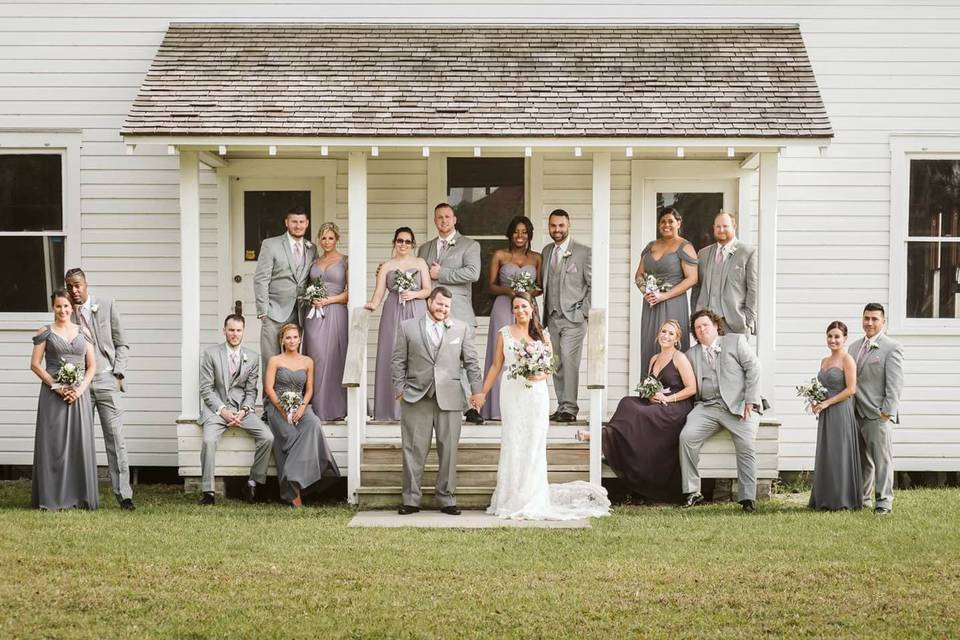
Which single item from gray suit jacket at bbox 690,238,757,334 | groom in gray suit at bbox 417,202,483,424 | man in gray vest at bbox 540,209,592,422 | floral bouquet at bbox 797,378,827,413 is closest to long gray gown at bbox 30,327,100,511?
groom in gray suit at bbox 417,202,483,424

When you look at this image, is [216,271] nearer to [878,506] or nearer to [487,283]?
[487,283]

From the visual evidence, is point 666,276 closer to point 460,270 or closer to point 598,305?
point 598,305

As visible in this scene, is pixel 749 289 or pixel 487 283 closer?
pixel 749 289

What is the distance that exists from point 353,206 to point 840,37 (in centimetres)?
557

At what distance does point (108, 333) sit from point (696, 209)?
20.4 feet

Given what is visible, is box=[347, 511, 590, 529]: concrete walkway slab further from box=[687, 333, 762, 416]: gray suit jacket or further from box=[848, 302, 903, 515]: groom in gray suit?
box=[848, 302, 903, 515]: groom in gray suit

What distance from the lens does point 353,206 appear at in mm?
11617

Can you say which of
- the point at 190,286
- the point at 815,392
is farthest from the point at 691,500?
the point at 190,286

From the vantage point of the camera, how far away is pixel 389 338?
11.9m

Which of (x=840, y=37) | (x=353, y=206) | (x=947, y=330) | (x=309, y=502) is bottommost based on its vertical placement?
(x=309, y=502)

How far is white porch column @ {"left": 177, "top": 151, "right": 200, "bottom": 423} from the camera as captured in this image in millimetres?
11508

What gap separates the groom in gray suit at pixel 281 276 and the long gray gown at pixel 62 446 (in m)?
1.71

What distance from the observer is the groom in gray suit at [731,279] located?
11430 mm

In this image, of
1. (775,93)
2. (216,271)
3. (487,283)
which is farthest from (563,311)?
(216,271)
